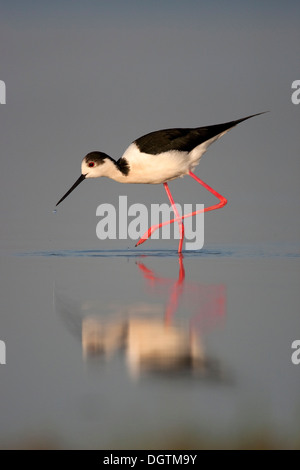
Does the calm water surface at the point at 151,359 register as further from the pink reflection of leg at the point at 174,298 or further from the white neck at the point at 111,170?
the white neck at the point at 111,170

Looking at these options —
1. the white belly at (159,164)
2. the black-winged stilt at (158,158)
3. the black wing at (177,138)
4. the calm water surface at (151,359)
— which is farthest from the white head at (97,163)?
the calm water surface at (151,359)

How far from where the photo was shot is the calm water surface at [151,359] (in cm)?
311

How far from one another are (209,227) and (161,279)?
12.6ft

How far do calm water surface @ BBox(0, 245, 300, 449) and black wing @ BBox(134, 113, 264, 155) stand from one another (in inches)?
91.0

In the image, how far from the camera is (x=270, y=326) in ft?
15.1

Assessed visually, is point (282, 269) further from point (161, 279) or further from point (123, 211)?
point (123, 211)

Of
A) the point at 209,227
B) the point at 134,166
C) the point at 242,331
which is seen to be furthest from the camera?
the point at 209,227

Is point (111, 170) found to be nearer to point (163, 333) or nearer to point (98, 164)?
point (98, 164)

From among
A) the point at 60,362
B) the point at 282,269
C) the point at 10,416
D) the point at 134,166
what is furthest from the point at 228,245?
the point at 10,416

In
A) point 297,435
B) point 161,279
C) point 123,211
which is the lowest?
point 297,435

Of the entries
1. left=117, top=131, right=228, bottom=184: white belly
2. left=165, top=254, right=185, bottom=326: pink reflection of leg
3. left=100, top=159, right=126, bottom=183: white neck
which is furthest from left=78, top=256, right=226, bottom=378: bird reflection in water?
left=100, top=159, right=126, bottom=183: white neck

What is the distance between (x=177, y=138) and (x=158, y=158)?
331 millimetres

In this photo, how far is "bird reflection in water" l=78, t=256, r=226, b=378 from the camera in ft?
12.7

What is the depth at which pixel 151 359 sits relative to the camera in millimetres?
3953
